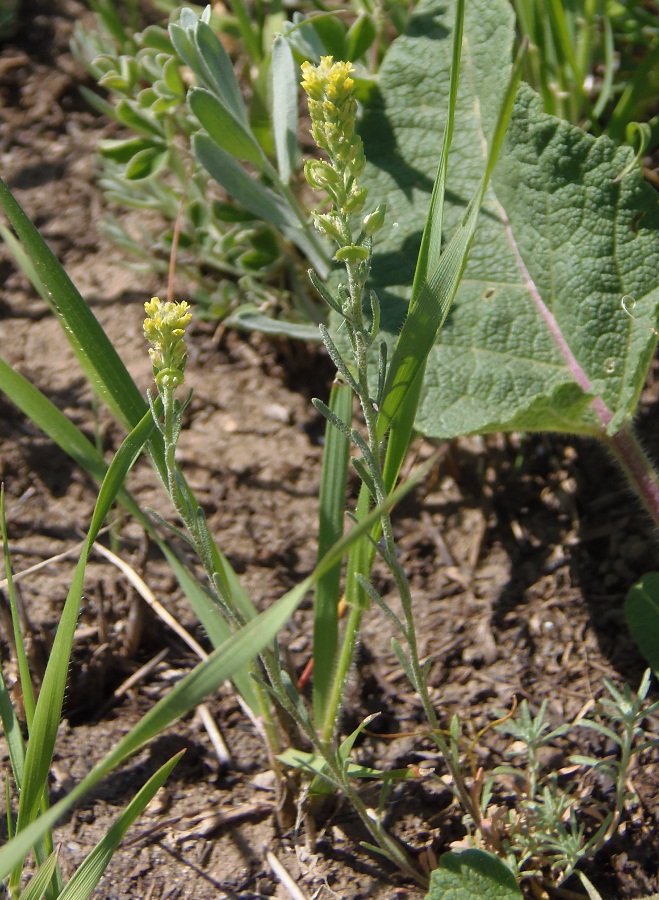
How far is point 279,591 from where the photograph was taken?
2.13 m

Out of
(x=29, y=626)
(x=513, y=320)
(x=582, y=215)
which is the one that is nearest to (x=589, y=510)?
(x=513, y=320)

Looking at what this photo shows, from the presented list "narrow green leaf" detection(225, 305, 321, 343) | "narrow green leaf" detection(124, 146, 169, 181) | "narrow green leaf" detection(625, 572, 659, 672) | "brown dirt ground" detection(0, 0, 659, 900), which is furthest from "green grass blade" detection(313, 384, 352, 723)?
"narrow green leaf" detection(124, 146, 169, 181)

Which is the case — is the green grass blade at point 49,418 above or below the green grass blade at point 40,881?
above

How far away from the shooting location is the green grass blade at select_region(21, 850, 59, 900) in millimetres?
1311

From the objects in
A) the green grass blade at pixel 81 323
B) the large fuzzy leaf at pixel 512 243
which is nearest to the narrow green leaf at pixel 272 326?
the large fuzzy leaf at pixel 512 243

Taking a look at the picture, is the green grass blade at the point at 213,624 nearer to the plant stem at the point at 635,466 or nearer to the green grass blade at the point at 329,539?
the green grass blade at the point at 329,539

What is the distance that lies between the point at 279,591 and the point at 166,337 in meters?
1.05

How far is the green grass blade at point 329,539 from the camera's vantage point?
1.70 m

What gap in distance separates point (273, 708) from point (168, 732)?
31 centimetres

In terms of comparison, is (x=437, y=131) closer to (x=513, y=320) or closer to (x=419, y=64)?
(x=419, y=64)

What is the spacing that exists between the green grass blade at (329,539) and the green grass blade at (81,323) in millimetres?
380

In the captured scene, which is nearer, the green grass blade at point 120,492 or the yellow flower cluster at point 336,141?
the yellow flower cluster at point 336,141

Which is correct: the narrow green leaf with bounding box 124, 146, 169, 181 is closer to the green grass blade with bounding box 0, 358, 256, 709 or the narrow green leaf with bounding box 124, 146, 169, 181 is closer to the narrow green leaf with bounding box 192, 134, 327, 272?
the narrow green leaf with bounding box 192, 134, 327, 272

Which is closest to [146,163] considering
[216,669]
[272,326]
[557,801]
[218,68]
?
[218,68]
